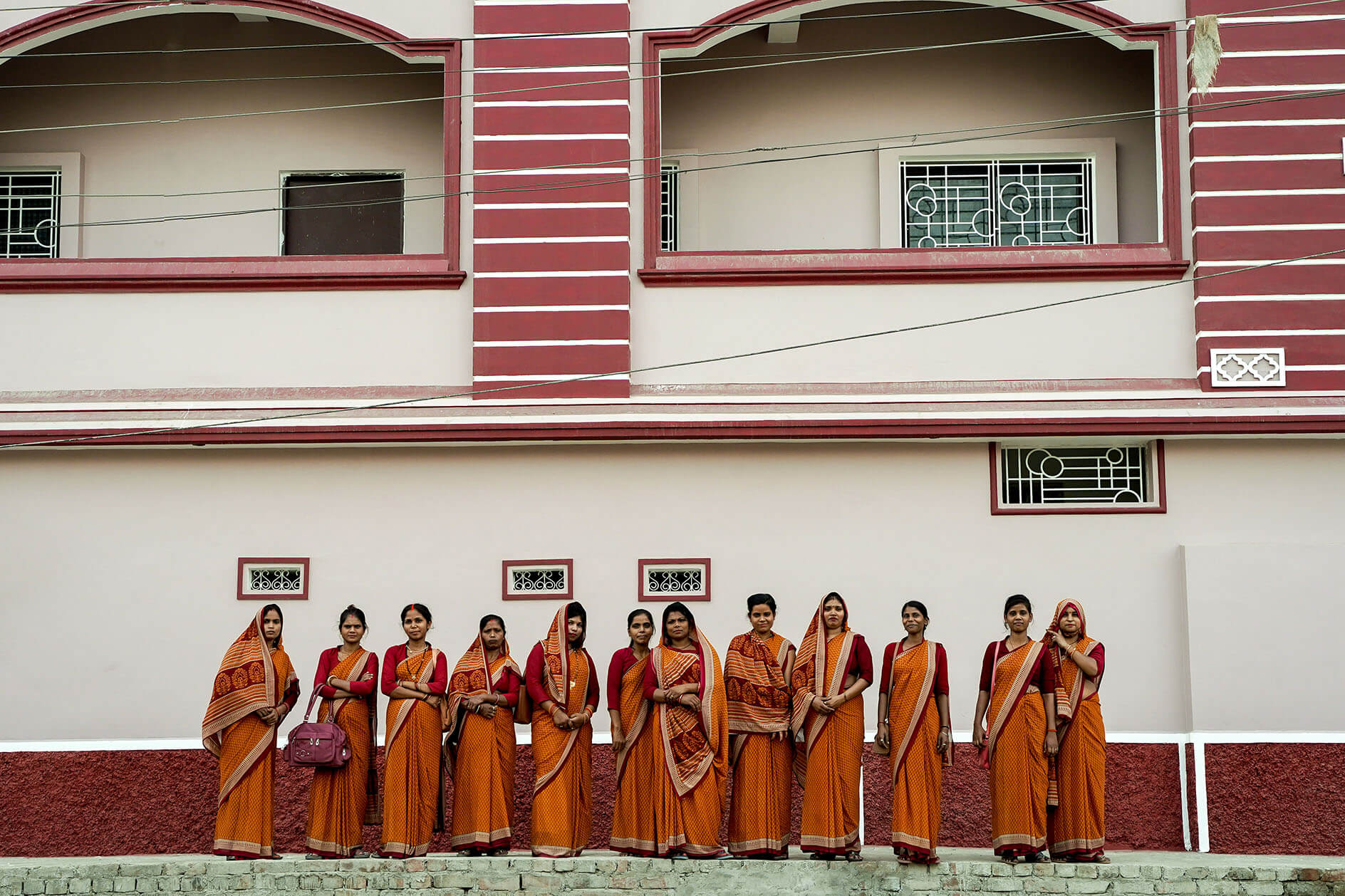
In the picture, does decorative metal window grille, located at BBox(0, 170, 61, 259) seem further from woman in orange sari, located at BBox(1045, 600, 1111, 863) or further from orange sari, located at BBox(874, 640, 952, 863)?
woman in orange sari, located at BBox(1045, 600, 1111, 863)

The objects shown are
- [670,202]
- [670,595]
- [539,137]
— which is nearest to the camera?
[670,595]

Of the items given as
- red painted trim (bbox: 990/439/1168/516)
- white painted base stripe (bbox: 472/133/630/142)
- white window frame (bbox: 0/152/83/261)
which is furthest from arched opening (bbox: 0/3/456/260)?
red painted trim (bbox: 990/439/1168/516)

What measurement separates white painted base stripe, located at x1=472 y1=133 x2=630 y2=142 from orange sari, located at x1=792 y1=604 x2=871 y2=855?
376cm

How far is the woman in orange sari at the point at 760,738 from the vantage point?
913 centimetres

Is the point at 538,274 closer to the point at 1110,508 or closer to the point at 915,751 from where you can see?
the point at 1110,508

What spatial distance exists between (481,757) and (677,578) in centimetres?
210

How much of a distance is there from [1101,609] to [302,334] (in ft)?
18.0

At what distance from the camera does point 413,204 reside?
1229 cm

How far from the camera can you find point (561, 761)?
935cm

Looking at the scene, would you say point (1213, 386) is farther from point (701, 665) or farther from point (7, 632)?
point (7, 632)

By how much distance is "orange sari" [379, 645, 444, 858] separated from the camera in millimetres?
9359

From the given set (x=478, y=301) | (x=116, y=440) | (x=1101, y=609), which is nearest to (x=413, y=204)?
(x=478, y=301)

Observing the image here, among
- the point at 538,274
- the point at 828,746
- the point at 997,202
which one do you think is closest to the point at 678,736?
the point at 828,746

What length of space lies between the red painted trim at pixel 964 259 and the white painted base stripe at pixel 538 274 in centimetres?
22
